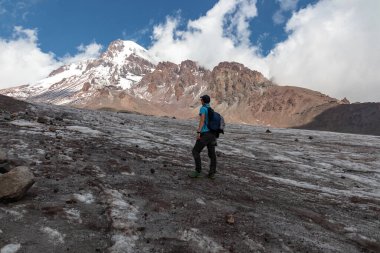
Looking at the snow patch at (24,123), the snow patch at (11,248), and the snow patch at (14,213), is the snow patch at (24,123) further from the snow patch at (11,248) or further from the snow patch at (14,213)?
the snow patch at (11,248)

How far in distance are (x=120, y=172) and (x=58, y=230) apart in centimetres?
526

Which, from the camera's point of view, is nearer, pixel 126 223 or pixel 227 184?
pixel 126 223

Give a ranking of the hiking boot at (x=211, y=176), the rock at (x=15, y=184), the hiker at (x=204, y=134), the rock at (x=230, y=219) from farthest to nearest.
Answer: the hiking boot at (x=211, y=176)
the hiker at (x=204, y=134)
the rock at (x=230, y=219)
the rock at (x=15, y=184)

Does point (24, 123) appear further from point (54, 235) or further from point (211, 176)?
point (54, 235)

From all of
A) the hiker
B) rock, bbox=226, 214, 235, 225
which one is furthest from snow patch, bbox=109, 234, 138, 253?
the hiker

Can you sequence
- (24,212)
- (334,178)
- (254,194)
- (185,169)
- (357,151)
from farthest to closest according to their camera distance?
(357,151) → (334,178) → (185,169) → (254,194) → (24,212)

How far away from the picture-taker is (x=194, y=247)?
30.2 feet

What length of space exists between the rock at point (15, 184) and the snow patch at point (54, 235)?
1457mm

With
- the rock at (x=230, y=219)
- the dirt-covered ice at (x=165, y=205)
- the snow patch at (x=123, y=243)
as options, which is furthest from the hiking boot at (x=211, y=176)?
the snow patch at (x=123, y=243)

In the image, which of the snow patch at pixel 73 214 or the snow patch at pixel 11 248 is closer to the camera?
the snow patch at pixel 11 248

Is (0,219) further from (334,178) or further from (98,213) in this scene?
(334,178)

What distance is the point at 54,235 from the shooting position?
8.84m

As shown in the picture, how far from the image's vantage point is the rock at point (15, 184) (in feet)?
32.7

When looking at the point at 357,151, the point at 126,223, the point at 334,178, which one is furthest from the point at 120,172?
the point at 357,151
